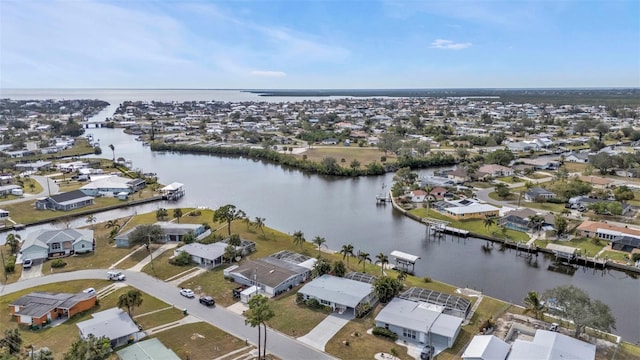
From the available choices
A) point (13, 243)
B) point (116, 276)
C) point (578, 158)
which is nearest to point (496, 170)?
point (578, 158)

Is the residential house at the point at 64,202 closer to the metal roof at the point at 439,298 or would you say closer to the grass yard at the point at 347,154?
the grass yard at the point at 347,154

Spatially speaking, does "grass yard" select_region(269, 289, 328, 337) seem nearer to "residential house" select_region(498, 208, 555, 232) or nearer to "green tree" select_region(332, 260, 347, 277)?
"green tree" select_region(332, 260, 347, 277)

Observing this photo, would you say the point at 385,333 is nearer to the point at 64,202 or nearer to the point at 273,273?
the point at 273,273

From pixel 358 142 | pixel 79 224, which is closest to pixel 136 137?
pixel 358 142

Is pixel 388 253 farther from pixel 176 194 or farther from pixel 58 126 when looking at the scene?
pixel 58 126

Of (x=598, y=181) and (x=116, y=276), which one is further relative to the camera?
(x=598, y=181)

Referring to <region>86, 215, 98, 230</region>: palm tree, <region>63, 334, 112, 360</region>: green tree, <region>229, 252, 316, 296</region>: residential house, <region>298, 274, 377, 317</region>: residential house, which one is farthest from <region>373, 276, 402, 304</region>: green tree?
<region>86, 215, 98, 230</region>: palm tree
